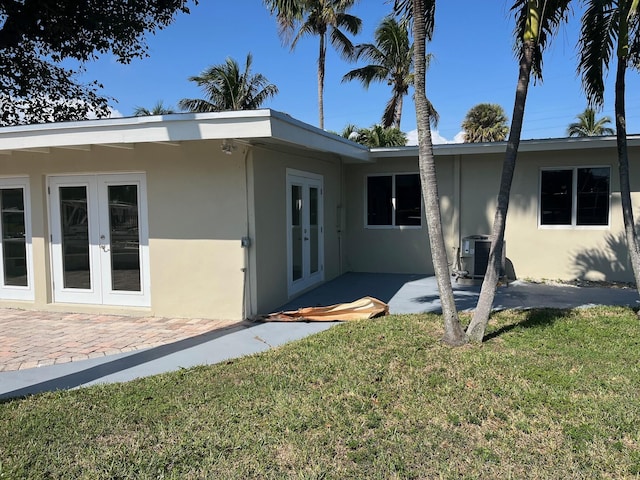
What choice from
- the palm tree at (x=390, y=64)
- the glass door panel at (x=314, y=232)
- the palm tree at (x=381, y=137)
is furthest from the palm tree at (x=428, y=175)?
the palm tree at (x=390, y=64)

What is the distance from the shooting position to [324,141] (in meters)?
7.48

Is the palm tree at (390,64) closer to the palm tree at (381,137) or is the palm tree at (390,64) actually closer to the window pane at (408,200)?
the palm tree at (381,137)

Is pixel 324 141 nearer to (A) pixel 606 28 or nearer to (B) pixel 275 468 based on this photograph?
(A) pixel 606 28

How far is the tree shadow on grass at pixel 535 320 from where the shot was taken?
5680mm

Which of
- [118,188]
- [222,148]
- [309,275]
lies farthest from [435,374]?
[118,188]

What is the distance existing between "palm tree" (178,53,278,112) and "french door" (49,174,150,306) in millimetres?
15976

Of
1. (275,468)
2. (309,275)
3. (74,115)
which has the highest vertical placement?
(74,115)

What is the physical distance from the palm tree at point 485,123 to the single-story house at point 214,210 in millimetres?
18982

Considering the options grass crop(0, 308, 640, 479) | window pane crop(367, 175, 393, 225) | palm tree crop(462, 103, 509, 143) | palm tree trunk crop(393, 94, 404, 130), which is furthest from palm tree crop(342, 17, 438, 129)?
grass crop(0, 308, 640, 479)

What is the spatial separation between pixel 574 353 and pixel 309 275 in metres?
5.06

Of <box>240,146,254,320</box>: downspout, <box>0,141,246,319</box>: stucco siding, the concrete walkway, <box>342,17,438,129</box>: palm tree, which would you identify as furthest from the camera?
<box>342,17,438,129</box>: palm tree

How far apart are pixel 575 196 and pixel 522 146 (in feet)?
5.23

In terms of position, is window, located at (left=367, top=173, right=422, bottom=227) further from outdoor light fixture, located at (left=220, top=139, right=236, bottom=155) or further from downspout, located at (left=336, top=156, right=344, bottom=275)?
outdoor light fixture, located at (left=220, top=139, right=236, bottom=155)

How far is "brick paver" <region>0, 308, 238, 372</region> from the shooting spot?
17.6 feet
